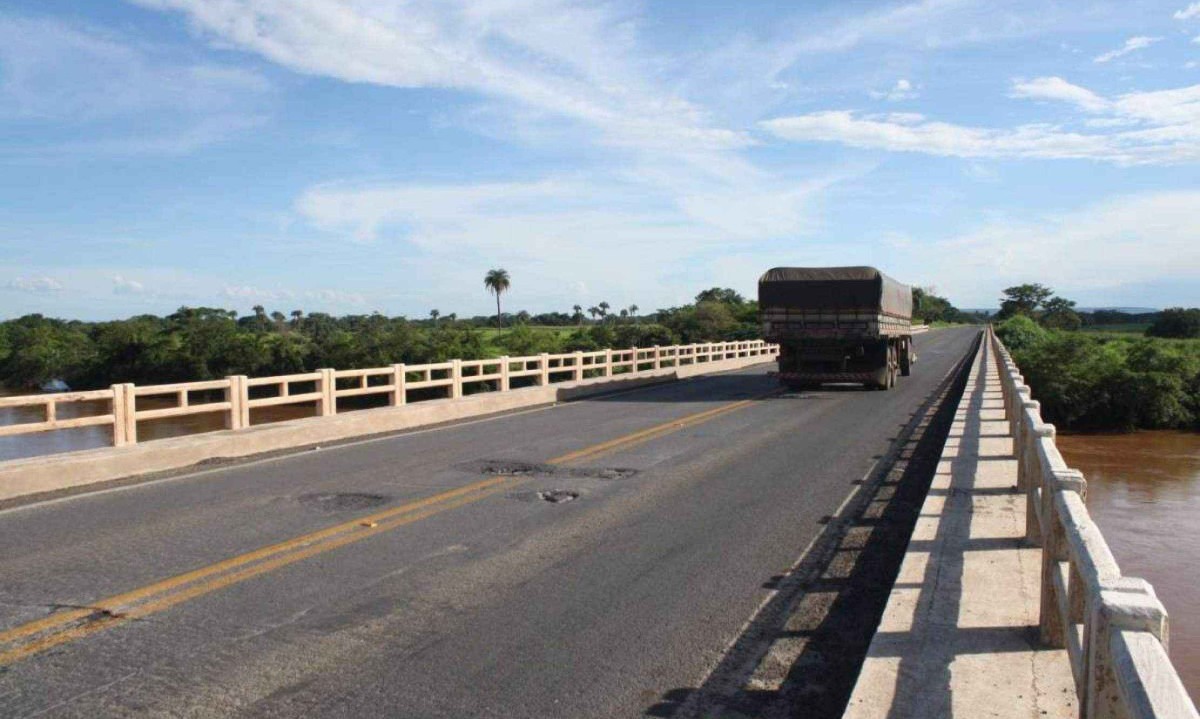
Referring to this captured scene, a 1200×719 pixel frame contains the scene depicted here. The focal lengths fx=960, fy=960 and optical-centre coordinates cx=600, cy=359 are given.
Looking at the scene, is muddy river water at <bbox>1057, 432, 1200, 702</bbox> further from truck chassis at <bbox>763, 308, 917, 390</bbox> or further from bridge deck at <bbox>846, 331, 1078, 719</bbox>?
truck chassis at <bbox>763, 308, 917, 390</bbox>

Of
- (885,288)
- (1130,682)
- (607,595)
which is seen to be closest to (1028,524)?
(607,595)

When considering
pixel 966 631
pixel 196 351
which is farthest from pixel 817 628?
pixel 196 351

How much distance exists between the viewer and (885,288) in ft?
83.7

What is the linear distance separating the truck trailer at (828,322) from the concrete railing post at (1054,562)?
19962 mm

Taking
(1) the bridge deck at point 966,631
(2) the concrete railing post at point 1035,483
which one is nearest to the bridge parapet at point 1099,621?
(1) the bridge deck at point 966,631

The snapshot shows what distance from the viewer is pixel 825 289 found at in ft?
81.4

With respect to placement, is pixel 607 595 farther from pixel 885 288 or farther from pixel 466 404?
pixel 885 288

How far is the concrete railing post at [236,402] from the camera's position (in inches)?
552

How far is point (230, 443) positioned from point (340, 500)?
4.28 metres

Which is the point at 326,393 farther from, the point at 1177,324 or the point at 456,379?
the point at 1177,324

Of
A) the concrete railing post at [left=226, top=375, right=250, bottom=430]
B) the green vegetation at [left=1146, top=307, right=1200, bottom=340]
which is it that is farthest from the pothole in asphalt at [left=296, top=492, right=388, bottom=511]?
the green vegetation at [left=1146, top=307, right=1200, bottom=340]

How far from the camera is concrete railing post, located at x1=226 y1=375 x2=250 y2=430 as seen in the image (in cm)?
1403

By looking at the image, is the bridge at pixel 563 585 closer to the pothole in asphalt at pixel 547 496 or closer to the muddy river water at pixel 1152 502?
the pothole in asphalt at pixel 547 496

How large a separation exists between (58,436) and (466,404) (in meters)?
24.6
